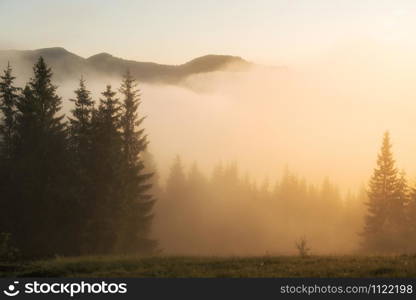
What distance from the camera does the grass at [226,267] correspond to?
20.3 m

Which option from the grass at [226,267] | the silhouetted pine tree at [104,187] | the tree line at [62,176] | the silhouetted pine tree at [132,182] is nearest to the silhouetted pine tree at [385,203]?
the silhouetted pine tree at [132,182]

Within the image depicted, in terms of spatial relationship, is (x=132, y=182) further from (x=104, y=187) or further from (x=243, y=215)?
(x=243, y=215)

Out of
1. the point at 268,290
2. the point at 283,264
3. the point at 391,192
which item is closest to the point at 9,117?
the point at 283,264

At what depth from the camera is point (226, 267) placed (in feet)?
76.4

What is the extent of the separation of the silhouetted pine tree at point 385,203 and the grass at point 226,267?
63.4 metres

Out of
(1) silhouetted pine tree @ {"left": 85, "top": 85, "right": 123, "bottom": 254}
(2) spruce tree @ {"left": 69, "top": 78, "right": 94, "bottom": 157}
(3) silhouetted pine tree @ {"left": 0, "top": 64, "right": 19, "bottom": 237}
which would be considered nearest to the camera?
(1) silhouetted pine tree @ {"left": 85, "top": 85, "right": 123, "bottom": 254}

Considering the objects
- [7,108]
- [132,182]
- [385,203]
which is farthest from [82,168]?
[385,203]

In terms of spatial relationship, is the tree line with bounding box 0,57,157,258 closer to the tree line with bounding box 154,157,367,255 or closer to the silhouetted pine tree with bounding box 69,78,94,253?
the silhouetted pine tree with bounding box 69,78,94,253

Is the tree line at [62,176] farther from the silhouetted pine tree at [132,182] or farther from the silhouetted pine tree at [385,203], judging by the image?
the silhouetted pine tree at [385,203]

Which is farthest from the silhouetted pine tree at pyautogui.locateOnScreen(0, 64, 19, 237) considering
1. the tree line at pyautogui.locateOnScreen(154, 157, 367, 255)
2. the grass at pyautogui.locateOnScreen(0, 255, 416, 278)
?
the tree line at pyautogui.locateOnScreen(154, 157, 367, 255)

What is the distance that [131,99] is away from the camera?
2672 inches

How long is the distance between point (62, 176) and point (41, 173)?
2.38 m

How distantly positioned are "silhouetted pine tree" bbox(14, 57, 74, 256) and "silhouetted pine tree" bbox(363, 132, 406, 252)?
4758 centimetres

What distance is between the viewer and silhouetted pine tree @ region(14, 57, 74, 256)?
52.9 meters
